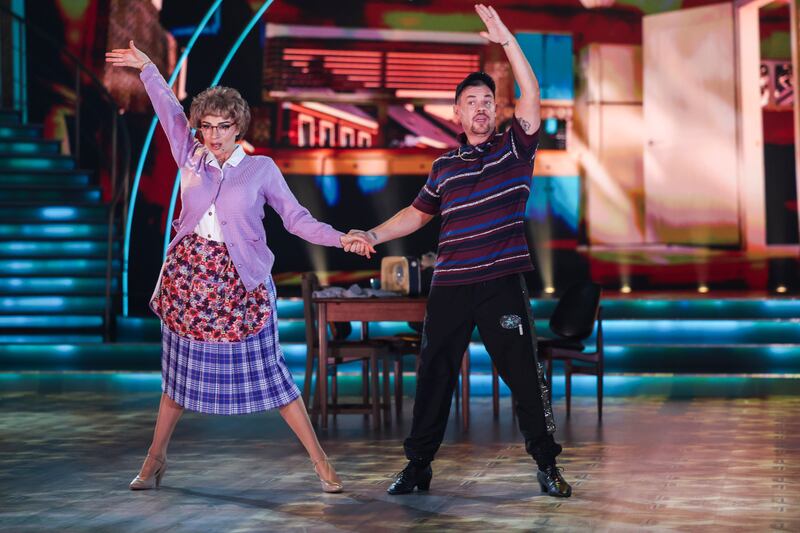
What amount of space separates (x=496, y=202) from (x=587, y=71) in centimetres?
698

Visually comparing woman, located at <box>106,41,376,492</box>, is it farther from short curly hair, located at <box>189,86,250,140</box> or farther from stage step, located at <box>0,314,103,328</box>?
stage step, located at <box>0,314,103,328</box>

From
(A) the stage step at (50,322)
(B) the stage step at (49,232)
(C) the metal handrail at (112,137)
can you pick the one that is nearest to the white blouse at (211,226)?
(C) the metal handrail at (112,137)

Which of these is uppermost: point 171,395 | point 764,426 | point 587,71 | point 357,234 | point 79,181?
point 587,71

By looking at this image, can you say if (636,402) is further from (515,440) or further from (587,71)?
(587,71)

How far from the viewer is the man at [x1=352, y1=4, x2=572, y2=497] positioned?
12.6ft

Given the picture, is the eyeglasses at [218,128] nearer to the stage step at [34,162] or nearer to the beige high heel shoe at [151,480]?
the beige high heel shoe at [151,480]

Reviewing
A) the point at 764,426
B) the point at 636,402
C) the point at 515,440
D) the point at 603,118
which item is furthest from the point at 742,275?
the point at 515,440

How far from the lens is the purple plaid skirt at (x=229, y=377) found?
3.95 m

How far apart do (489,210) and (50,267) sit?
6323 millimetres

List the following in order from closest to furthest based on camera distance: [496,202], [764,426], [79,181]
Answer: [496,202] → [764,426] → [79,181]

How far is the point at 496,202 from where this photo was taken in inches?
151

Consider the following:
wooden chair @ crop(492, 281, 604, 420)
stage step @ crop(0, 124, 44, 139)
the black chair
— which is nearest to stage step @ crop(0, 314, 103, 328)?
stage step @ crop(0, 124, 44, 139)

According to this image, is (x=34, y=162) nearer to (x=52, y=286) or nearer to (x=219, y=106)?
(x=52, y=286)

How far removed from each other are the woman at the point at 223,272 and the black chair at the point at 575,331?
8.79 feet
